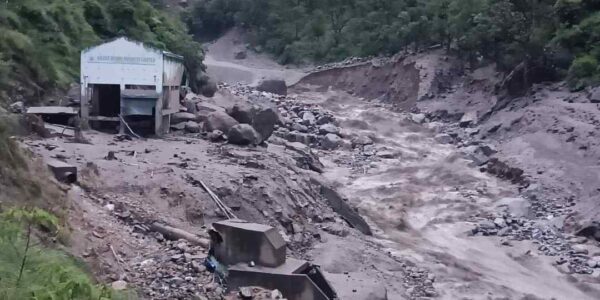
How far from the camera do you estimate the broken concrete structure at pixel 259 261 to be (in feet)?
35.7

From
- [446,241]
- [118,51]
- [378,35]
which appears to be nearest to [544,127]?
[446,241]

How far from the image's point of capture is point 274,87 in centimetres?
4297

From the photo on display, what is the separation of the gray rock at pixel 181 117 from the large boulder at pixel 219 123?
574 millimetres

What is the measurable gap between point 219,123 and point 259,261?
12.0 m

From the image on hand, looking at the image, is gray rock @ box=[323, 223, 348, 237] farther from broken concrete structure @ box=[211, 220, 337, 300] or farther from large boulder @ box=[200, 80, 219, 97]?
large boulder @ box=[200, 80, 219, 97]

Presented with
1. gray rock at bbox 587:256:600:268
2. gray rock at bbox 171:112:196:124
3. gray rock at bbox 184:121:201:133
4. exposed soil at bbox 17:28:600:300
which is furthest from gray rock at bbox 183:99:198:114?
gray rock at bbox 587:256:600:268

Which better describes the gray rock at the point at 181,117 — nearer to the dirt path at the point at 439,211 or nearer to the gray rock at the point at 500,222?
the dirt path at the point at 439,211

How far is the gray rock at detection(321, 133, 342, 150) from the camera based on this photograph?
29.9 meters

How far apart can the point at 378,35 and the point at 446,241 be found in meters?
30.0

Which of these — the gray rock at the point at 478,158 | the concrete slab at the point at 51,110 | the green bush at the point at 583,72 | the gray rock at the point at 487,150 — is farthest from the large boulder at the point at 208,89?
the green bush at the point at 583,72

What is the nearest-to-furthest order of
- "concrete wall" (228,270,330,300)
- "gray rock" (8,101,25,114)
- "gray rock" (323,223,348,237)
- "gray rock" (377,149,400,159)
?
"concrete wall" (228,270,330,300), "gray rock" (323,223,348,237), "gray rock" (8,101,25,114), "gray rock" (377,149,400,159)

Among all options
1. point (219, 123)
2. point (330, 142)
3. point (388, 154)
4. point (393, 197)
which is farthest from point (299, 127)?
point (393, 197)

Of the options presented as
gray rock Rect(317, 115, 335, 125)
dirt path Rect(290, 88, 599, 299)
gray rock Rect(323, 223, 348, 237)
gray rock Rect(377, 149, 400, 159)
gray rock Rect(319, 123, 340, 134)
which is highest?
gray rock Rect(317, 115, 335, 125)

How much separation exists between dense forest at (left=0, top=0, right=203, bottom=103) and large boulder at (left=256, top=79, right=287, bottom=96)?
933 cm
